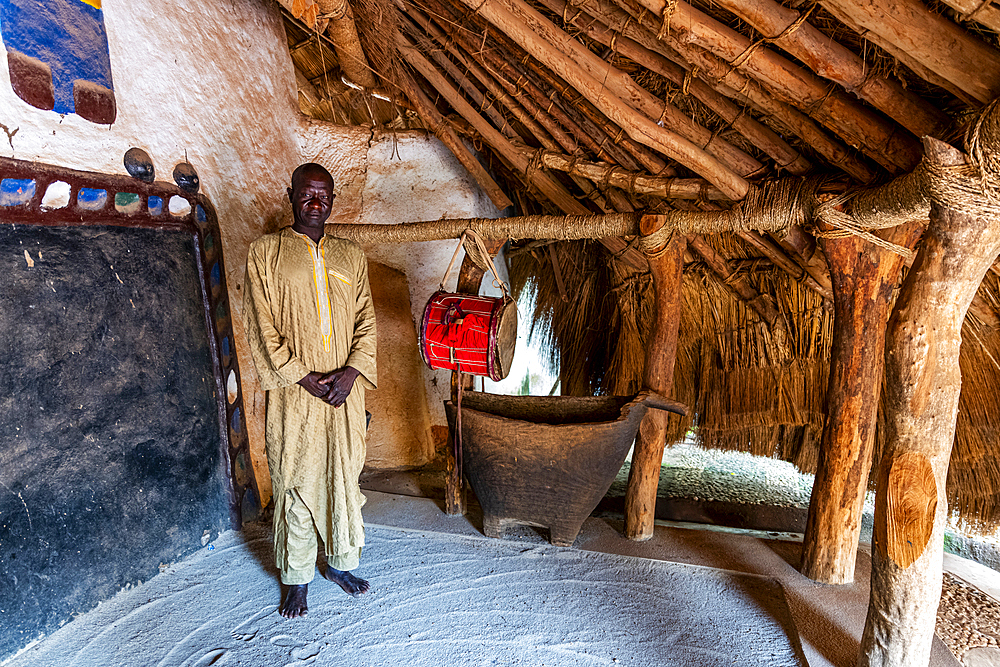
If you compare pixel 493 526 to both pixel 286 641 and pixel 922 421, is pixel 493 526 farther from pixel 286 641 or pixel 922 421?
pixel 922 421

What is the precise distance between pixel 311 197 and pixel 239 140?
3.18 ft

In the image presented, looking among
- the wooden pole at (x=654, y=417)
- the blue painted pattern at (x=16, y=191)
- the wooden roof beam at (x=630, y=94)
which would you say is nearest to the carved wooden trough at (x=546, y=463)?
the wooden pole at (x=654, y=417)

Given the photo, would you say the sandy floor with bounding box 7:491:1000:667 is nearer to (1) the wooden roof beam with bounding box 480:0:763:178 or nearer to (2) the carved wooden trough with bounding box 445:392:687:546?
(2) the carved wooden trough with bounding box 445:392:687:546

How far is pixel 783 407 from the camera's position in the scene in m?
3.21

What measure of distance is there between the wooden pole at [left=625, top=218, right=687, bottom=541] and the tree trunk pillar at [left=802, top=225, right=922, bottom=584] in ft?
2.13

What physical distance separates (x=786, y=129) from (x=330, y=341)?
1901mm

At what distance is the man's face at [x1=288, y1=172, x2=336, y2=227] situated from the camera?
193 centimetres

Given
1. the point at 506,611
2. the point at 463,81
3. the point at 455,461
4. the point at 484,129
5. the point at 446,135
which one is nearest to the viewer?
the point at 506,611

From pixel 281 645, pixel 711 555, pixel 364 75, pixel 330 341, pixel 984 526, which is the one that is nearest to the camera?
pixel 281 645

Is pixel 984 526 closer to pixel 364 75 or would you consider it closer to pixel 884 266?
pixel 884 266

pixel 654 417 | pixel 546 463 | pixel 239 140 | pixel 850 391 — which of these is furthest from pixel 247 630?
pixel 850 391

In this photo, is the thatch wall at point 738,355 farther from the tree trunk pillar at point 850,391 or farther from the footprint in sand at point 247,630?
the footprint in sand at point 247,630

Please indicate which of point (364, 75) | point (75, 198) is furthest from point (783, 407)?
point (75, 198)

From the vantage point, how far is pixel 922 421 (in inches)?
57.7
